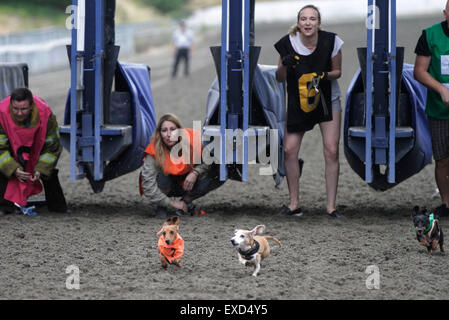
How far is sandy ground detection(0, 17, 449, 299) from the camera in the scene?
5.00 meters

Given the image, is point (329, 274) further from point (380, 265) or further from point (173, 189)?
point (173, 189)

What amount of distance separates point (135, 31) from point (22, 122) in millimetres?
30744

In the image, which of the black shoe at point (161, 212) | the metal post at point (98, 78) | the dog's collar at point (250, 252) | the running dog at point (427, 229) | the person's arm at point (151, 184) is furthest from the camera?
the black shoe at point (161, 212)

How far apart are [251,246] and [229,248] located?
1.02 m

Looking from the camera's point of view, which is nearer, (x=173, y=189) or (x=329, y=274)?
(x=329, y=274)

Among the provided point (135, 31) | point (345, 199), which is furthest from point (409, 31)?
point (345, 199)

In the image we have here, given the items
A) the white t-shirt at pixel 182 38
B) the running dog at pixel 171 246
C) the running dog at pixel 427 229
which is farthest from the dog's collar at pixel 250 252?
the white t-shirt at pixel 182 38

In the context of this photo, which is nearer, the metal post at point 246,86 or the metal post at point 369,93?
the metal post at point 369,93

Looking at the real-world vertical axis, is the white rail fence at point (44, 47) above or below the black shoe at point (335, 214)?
above

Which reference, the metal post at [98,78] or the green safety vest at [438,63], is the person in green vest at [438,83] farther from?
the metal post at [98,78]

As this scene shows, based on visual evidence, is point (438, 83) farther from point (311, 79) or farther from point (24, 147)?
point (24, 147)

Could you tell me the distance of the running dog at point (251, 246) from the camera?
16.5ft

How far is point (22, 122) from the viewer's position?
24.4 ft

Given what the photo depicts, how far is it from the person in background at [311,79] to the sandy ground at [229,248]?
712 millimetres
